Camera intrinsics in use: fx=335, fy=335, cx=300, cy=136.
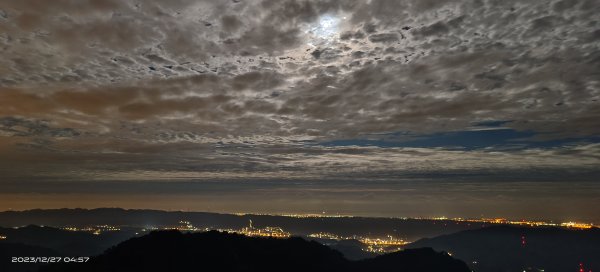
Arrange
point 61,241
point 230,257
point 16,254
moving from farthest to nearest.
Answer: point 61,241, point 16,254, point 230,257

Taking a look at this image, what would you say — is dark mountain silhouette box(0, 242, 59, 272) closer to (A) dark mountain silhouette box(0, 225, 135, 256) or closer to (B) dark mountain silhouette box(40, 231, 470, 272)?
(A) dark mountain silhouette box(0, 225, 135, 256)

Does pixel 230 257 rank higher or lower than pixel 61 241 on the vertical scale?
higher

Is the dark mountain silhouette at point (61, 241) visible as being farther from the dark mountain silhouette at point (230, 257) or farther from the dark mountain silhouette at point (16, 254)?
the dark mountain silhouette at point (230, 257)

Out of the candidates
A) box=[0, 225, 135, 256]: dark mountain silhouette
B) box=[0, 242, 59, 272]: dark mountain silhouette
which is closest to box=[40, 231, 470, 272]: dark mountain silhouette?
box=[0, 242, 59, 272]: dark mountain silhouette

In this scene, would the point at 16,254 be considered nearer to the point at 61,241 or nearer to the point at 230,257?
the point at 61,241

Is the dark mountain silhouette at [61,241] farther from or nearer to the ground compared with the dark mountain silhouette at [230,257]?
nearer to the ground

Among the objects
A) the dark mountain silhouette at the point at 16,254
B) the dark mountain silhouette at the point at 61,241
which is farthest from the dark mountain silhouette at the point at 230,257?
the dark mountain silhouette at the point at 61,241

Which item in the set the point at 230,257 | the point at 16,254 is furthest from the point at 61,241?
the point at 230,257

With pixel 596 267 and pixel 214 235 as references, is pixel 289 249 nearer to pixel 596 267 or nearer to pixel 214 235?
pixel 214 235
